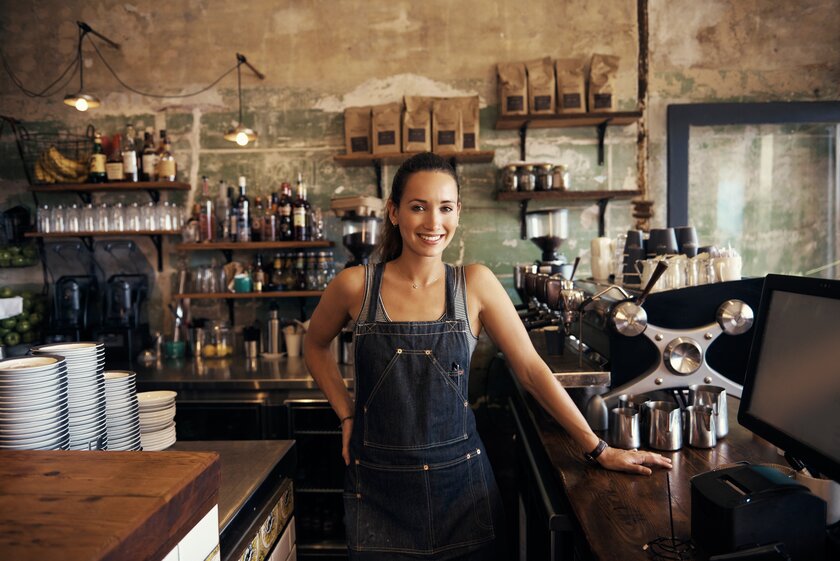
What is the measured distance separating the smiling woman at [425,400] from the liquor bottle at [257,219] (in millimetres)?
2248

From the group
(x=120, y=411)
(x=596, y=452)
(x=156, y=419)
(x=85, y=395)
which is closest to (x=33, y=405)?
(x=85, y=395)

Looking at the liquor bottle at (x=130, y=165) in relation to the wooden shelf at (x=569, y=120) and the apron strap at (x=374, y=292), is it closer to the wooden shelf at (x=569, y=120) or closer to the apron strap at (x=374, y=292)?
the wooden shelf at (x=569, y=120)

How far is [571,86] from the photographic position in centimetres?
358

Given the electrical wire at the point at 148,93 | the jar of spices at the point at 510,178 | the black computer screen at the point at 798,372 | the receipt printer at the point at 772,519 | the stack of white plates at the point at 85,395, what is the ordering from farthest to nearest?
the electrical wire at the point at 148,93 < the jar of spices at the point at 510,178 < the stack of white plates at the point at 85,395 < the black computer screen at the point at 798,372 < the receipt printer at the point at 772,519

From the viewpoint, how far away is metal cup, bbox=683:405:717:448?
1.66 meters

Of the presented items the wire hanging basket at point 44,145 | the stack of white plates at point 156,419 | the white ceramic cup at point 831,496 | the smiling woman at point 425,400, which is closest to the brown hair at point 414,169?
the smiling woman at point 425,400

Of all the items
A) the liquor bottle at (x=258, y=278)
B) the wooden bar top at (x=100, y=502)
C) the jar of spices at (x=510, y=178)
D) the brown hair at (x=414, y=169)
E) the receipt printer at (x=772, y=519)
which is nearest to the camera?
the wooden bar top at (x=100, y=502)

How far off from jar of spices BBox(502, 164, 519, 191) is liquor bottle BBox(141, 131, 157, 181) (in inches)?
89.8

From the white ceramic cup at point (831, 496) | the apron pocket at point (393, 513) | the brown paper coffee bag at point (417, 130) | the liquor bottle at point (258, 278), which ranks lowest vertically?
the apron pocket at point (393, 513)

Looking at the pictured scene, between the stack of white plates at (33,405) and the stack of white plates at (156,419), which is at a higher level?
the stack of white plates at (33,405)

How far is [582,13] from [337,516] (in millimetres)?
3436

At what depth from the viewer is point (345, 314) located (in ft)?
5.85

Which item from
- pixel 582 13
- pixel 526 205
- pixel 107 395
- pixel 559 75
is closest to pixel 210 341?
pixel 526 205

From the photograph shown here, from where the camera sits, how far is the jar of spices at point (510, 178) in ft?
11.9
